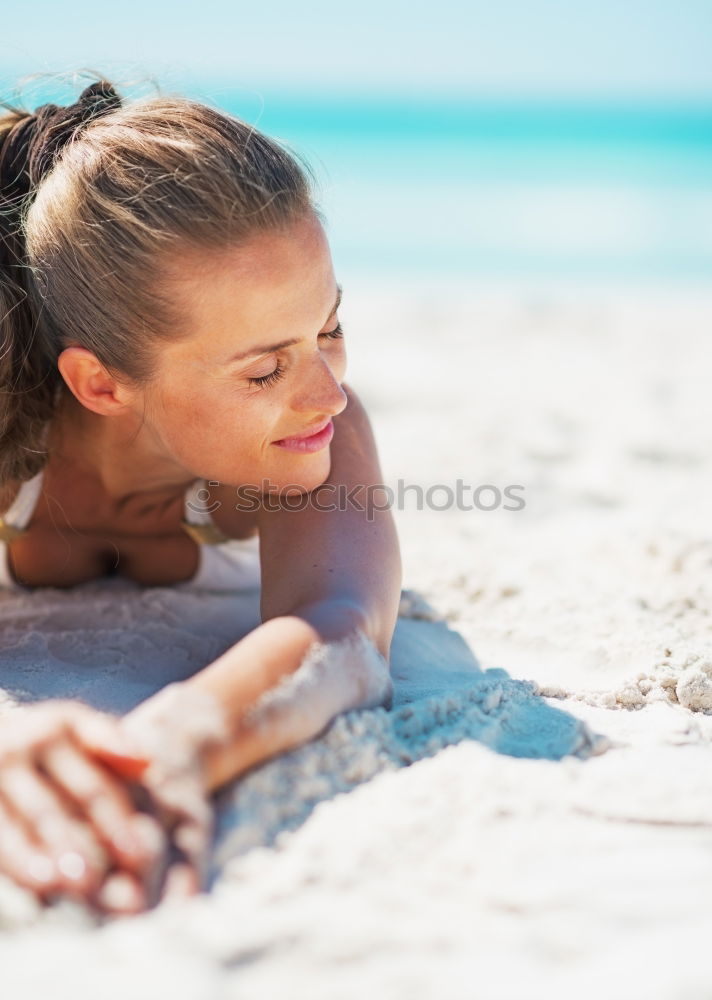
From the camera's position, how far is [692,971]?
1.11 meters

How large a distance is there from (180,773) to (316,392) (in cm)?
89

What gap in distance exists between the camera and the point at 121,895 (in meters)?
1.21

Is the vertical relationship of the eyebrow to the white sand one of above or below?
above

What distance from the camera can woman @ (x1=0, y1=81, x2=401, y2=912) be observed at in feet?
4.75

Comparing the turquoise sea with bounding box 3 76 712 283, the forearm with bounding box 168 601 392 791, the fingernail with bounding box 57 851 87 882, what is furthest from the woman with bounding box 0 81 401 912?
the turquoise sea with bounding box 3 76 712 283

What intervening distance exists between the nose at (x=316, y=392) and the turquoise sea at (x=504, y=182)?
421mm

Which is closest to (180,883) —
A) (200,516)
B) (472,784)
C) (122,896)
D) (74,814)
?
(122,896)

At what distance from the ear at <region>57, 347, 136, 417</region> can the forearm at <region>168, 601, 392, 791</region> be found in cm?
69

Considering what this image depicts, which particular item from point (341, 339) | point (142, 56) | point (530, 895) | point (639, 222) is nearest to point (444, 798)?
point (530, 895)

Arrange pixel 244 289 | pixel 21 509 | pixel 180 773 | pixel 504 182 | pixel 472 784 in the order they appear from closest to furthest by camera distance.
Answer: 1. pixel 180 773
2. pixel 472 784
3. pixel 244 289
4. pixel 21 509
5. pixel 504 182

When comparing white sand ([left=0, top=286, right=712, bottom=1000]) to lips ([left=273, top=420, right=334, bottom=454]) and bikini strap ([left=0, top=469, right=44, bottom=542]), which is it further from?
lips ([left=273, top=420, right=334, bottom=454])

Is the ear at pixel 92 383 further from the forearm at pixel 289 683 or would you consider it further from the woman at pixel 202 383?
the forearm at pixel 289 683

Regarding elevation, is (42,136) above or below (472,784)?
above

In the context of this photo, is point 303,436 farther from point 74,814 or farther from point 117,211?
point 74,814
